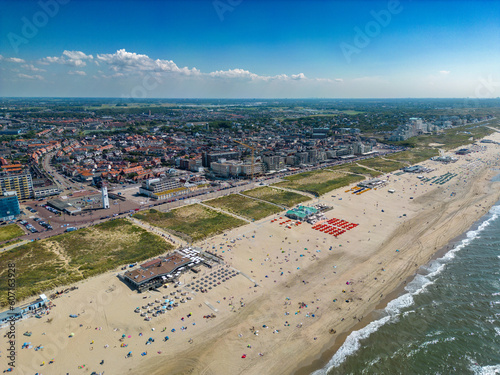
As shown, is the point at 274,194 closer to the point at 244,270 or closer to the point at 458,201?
the point at 244,270

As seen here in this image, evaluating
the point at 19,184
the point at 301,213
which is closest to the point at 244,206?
the point at 301,213

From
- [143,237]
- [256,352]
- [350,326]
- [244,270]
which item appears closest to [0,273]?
[143,237]

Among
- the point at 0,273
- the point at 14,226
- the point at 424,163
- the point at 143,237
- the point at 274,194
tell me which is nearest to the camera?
the point at 0,273

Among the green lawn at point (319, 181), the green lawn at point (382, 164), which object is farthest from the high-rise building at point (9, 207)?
the green lawn at point (382, 164)

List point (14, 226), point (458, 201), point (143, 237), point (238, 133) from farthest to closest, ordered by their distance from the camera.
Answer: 1. point (238, 133)
2. point (458, 201)
3. point (14, 226)
4. point (143, 237)

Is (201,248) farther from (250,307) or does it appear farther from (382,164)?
(382,164)

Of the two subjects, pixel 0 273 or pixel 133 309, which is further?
pixel 0 273

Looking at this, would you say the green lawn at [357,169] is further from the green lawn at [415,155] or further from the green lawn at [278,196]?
the green lawn at [278,196]

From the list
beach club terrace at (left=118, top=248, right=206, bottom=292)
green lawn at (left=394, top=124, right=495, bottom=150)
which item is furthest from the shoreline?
green lawn at (left=394, top=124, right=495, bottom=150)
